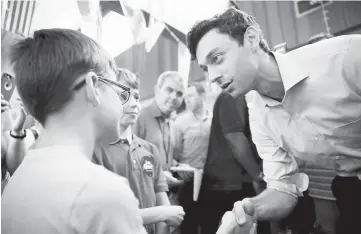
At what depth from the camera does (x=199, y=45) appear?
62 centimetres

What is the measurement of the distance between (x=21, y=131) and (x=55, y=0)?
224 millimetres

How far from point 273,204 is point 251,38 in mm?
433

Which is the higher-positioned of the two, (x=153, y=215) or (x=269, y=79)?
(x=269, y=79)

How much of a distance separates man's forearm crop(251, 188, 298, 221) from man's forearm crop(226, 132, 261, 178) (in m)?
0.10

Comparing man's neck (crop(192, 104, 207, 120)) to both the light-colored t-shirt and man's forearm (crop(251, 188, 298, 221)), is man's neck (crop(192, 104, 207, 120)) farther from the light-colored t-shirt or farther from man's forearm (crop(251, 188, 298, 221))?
the light-colored t-shirt

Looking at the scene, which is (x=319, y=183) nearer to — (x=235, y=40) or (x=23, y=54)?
(x=235, y=40)

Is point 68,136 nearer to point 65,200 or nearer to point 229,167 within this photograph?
point 65,200

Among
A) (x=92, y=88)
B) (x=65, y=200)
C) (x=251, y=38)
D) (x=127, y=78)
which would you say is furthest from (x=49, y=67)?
(x=251, y=38)

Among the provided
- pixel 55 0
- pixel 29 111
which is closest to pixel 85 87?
pixel 29 111

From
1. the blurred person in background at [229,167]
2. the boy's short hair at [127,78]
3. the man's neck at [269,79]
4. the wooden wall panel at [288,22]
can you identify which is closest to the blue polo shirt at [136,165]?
the boy's short hair at [127,78]

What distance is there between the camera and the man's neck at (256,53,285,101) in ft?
2.15

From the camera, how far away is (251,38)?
65 cm

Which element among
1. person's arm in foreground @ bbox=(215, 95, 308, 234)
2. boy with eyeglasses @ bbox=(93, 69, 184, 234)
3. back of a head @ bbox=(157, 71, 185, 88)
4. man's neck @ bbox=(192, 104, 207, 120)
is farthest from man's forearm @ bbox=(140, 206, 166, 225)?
man's neck @ bbox=(192, 104, 207, 120)

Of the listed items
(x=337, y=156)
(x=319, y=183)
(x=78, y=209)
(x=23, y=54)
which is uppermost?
(x=23, y=54)
